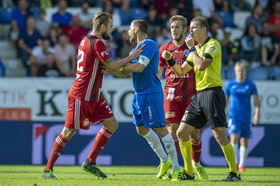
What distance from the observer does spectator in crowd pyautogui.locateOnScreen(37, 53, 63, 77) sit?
10.0 m

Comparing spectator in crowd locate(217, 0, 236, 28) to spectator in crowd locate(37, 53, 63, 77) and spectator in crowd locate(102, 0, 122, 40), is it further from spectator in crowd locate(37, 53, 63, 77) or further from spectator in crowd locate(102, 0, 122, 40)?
spectator in crowd locate(37, 53, 63, 77)

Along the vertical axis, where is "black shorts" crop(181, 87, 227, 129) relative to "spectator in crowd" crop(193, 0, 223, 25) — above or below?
below

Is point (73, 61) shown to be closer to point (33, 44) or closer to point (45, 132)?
point (33, 44)

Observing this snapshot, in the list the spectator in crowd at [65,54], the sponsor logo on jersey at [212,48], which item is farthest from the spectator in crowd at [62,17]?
the sponsor logo on jersey at [212,48]

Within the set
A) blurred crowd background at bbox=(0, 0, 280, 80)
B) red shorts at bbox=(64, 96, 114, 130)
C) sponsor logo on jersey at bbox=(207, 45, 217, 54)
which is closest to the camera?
sponsor logo on jersey at bbox=(207, 45, 217, 54)

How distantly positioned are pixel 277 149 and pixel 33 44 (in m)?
7.81

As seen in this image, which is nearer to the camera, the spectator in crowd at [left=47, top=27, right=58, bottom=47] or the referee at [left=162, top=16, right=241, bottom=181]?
the referee at [left=162, top=16, right=241, bottom=181]

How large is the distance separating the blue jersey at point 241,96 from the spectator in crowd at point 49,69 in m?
4.59

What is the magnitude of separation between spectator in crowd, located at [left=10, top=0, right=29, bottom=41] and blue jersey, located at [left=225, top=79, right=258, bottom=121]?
754 centimetres

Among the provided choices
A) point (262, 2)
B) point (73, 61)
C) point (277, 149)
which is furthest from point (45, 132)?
point (262, 2)

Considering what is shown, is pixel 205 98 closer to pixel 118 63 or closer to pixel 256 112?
pixel 118 63

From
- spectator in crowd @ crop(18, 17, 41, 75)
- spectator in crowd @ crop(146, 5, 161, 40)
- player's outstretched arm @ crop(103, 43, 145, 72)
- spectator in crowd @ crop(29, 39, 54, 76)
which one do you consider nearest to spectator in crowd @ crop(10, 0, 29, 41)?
spectator in crowd @ crop(18, 17, 41, 75)

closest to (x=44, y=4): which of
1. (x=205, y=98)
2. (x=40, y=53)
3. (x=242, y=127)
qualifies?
(x=40, y=53)

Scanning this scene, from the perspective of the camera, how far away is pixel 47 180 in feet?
17.4
